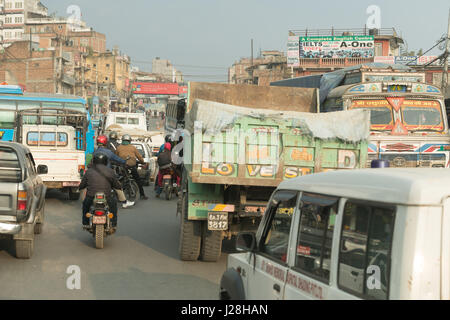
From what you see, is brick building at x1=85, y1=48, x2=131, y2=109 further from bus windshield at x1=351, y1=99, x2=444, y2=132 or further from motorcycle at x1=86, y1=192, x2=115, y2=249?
motorcycle at x1=86, y1=192, x2=115, y2=249

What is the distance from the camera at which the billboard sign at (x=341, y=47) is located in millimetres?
64438

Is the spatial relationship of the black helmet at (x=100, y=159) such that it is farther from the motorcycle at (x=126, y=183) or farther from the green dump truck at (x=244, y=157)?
the motorcycle at (x=126, y=183)

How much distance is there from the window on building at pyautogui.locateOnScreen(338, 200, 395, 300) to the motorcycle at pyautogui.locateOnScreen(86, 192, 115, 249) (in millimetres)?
6595

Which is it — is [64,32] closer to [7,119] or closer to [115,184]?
[7,119]

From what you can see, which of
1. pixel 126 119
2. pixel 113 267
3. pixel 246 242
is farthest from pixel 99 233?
pixel 126 119

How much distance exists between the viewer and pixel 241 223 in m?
8.77

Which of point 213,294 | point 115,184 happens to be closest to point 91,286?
point 213,294

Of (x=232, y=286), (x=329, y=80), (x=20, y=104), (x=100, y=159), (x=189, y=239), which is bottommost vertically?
(x=189, y=239)

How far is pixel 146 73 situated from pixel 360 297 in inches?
5682

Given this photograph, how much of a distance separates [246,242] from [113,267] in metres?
4.32

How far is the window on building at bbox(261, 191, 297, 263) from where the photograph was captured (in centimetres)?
404

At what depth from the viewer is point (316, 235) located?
363 centimetres

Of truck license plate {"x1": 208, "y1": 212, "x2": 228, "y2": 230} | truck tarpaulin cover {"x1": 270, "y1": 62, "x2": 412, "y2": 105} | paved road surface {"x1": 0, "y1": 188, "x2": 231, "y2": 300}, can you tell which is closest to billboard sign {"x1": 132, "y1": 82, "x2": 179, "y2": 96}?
truck tarpaulin cover {"x1": 270, "y1": 62, "x2": 412, "y2": 105}

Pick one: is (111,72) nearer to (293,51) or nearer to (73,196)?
(293,51)
